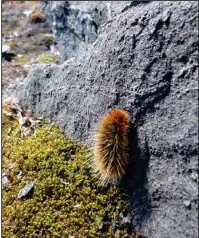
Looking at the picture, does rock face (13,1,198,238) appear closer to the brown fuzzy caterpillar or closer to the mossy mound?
the brown fuzzy caterpillar

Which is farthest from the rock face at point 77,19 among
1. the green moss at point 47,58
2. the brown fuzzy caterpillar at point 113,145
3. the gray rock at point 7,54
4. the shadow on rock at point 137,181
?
the shadow on rock at point 137,181

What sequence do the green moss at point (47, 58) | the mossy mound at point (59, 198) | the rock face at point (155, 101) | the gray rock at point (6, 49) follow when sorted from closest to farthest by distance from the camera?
1. the rock face at point (155, 101)
2. the mossy mound at point (59, 198)
3. the green moss at point (47, 58)
4. the gray rock at point (6, 49)

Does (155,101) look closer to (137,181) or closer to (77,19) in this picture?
(137,181)

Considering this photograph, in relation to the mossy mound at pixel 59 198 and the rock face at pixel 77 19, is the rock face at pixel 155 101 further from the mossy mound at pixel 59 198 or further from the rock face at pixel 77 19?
the rock face at pixel 77 19

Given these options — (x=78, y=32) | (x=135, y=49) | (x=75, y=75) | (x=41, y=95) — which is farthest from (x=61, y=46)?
(x=135, y=49)

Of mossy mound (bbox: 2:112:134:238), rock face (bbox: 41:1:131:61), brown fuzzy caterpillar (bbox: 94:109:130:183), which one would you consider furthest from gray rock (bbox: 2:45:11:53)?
brown fuzzy caterpillar (bbox: 94:109:130:183)

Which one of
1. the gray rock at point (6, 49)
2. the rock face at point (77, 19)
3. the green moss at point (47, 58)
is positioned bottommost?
the green moss at point (47, 58)

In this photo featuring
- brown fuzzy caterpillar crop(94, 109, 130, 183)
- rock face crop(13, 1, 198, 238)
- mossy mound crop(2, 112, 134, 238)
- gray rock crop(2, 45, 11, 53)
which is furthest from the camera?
gray rock crop(2, 45, 11, 53)

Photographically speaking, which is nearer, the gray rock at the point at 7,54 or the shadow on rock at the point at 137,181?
the shadow on rock at the point at 137,181

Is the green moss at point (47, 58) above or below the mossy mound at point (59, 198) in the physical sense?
above
